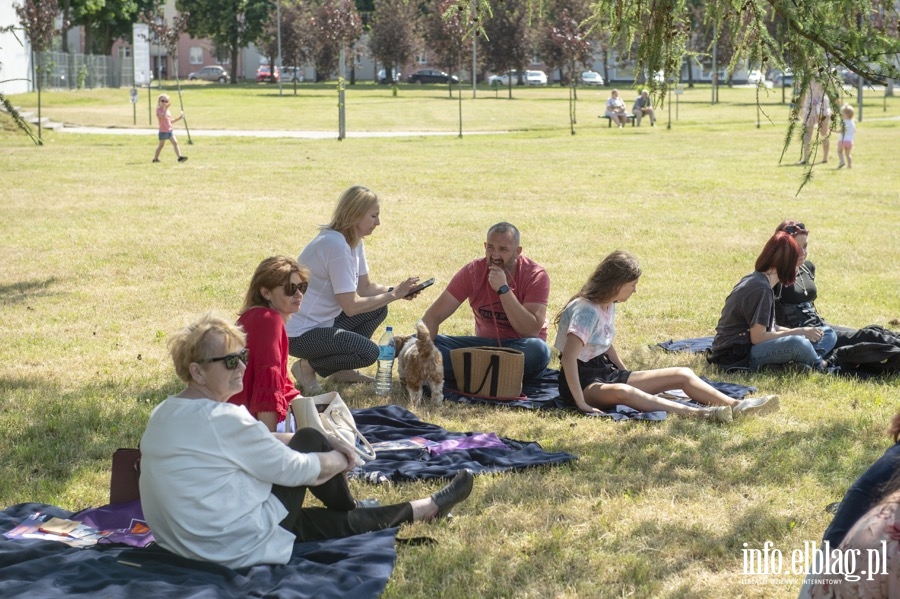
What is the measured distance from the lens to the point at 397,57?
65125 mm

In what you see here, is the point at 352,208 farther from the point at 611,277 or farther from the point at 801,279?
the point at 801,279

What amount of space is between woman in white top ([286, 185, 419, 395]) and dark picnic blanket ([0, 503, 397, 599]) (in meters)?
2.92

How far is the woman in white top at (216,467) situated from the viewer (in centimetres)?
403

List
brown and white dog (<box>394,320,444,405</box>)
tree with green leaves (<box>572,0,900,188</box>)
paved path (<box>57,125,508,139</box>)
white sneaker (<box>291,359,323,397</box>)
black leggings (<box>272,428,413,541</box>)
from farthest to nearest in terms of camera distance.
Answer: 1. paved path (<box>57,125,508,139</box>)
2. white sneaker (<box>291,359,323,397</box>)
3. brown and white dog (<box>394,320,444,405</box>)
4. tree with green leaves (<box>572,0,900,188</box>)
5. black leggings (<box>272,428,413,541</box>)

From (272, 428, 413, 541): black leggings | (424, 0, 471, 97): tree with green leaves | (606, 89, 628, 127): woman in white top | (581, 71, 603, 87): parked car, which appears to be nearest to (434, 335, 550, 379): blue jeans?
(272, 428, 413, 541): black leggings


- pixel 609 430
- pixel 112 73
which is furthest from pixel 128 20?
pixel 609 430

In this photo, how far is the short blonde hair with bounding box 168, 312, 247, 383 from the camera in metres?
4.10

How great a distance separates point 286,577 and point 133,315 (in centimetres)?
633

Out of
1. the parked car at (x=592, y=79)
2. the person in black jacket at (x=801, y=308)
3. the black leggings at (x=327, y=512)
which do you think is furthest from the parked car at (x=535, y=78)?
the black leggings at (x=327, y=512)

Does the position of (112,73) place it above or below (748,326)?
above

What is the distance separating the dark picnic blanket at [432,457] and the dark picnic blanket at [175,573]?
41.4 inches

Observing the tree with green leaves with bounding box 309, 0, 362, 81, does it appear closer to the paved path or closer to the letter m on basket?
the paved path

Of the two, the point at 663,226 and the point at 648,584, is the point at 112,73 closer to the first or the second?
the point at 663,226

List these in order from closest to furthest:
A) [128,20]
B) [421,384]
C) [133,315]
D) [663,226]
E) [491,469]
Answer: [491,469]
[421,384]
[133,315]
[663,226]
[128,20]
